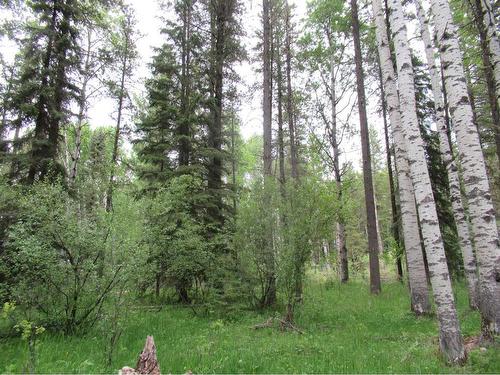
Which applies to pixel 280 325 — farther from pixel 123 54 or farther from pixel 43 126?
pixel 123 54

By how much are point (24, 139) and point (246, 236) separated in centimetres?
816

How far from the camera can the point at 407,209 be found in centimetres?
894

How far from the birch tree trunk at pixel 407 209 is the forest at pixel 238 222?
0.04 metres

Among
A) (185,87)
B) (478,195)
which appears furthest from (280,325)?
(185,87)

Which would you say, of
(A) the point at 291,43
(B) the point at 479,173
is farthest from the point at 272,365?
(A) the point at 291,43

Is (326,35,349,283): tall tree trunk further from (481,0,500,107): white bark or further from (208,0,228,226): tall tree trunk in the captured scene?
(481,0,500,107): white bark

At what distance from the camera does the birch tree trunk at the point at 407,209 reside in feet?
28.7

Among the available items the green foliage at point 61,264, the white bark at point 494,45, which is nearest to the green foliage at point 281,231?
the green foliage at point 61,264

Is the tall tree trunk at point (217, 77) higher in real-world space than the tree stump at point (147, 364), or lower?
higher

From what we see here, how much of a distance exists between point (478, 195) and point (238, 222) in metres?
6.01

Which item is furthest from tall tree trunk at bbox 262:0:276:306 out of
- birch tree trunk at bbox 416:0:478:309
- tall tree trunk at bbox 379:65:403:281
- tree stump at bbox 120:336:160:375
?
tall tree trunk at bbox 379:65:403:281

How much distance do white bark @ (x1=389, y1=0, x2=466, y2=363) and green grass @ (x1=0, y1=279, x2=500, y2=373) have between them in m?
0.37

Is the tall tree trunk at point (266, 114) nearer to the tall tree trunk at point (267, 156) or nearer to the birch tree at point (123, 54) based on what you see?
the tall tree trunk at point (267, 156)

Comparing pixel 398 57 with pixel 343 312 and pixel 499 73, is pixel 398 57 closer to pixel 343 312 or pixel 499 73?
pixel 499 73
